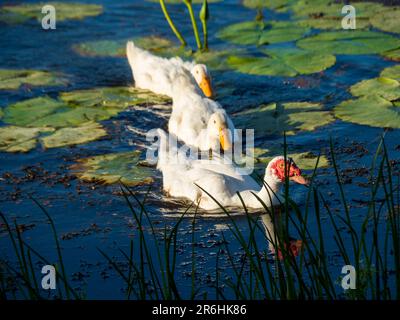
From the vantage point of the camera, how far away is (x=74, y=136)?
10141 mm

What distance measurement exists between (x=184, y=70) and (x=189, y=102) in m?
0.43

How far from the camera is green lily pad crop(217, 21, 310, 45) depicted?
13.1 metres

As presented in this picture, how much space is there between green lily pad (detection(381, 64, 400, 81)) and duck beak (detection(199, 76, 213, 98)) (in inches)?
87.1

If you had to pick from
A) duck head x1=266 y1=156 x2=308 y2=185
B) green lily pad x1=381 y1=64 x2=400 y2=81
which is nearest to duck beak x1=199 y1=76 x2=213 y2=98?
green lily pad x1=381 y1=64 x2=400 y2=81

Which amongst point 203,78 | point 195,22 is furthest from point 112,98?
point 195,22

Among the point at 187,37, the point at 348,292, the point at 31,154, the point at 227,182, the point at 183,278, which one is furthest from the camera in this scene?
the point at 187,37

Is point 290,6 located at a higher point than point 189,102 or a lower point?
higher

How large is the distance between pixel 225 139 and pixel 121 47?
14.2 feet

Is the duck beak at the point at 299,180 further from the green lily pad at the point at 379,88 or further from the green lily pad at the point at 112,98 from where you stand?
the green lily pad at the point at 112,98

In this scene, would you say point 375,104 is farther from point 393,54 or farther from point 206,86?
point 206,86

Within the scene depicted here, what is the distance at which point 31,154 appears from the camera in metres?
9.87

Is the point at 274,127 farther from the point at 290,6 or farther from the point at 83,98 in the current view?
the point at 290,6
